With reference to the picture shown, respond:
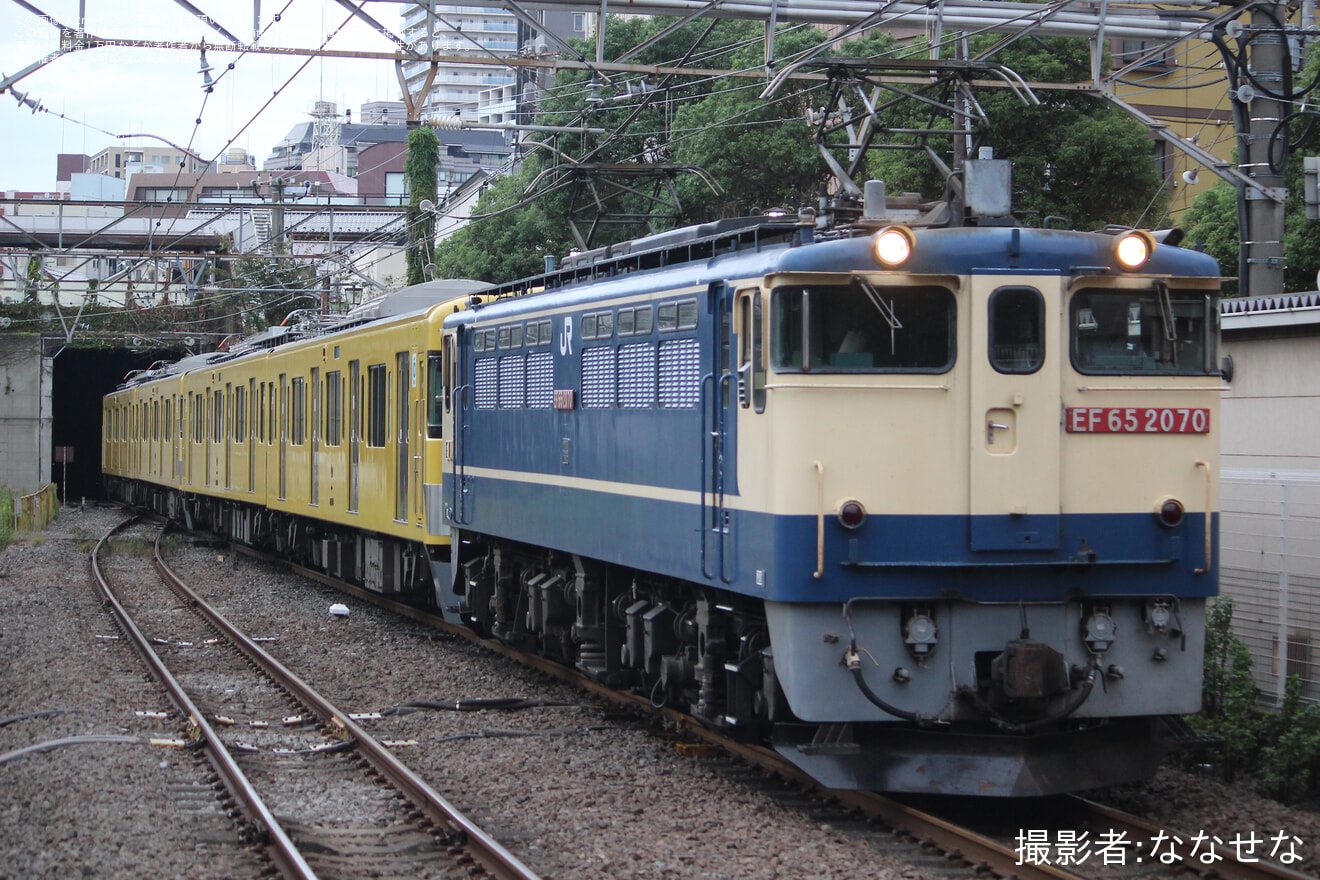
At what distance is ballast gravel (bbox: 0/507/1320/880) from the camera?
7504 millimetres

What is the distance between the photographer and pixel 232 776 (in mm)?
9188

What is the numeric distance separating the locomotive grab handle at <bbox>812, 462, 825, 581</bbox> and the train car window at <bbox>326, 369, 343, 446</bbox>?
1222 centimetres

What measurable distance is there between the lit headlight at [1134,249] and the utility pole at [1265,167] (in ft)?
19.1

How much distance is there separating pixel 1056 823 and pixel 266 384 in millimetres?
18133

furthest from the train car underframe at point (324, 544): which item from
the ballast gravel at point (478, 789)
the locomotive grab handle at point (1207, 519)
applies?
the locomotive grab handle at point (1207, 519)

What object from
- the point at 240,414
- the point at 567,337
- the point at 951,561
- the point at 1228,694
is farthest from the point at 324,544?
the point at 951,561

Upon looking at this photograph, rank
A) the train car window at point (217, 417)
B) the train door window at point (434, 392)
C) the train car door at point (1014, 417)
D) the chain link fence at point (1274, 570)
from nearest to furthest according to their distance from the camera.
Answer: the train car door at point (1014, 417)
the chain link fence at point (1274, 570)
the train door window at point (434, 392)
the train car window at point (217, 417)

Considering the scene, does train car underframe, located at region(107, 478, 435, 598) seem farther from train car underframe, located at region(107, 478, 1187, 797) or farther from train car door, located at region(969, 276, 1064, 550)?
train car door, located at region(969, 276, 1064, 550)

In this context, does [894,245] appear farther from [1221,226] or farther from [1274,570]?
[1221,226]

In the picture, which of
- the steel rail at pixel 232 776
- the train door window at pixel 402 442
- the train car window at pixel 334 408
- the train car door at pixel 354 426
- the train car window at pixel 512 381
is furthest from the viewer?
the train car window at pixel 334 408

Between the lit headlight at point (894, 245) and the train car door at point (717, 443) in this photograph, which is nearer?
the lit headlight at point (894, 245)

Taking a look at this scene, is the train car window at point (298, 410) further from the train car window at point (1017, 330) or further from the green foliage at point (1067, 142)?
the train car window at point (1017, 330)

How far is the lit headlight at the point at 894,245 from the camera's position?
7.94 m

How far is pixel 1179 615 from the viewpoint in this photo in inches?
323
